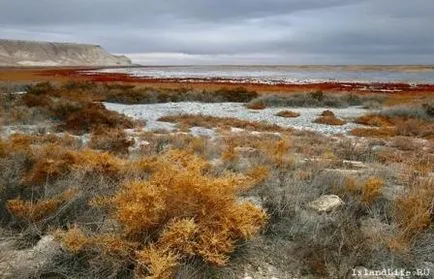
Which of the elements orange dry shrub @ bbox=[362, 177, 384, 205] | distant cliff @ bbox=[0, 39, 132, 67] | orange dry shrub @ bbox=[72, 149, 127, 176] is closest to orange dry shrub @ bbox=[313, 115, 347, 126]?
orange dry shrub @ bbox=[362, 177, 384, 205]

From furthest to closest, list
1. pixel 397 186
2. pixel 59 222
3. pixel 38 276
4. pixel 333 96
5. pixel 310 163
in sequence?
pixel 333 96
pixel 310 163
pixel 397 186
pixel 59 222
pixel 38 276

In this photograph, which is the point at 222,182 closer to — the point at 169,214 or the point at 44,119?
the point at 169,214

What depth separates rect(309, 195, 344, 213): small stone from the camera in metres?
5.68

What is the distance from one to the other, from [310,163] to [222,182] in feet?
12.3

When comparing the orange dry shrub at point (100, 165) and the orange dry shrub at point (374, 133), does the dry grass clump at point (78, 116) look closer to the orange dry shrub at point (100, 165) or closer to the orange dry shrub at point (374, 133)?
the orange dry shrub at point (100, 165)

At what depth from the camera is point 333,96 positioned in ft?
92.7

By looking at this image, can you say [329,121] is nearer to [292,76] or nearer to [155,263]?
[155,263]

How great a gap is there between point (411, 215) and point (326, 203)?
107 cm

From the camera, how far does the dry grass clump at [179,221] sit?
13.3 ft

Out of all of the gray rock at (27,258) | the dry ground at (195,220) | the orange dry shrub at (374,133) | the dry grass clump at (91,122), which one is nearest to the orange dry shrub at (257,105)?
the orange dry shrub at (374,133)

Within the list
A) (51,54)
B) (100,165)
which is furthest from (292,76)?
(51,54)

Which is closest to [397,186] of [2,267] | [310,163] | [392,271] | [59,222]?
[310,163]

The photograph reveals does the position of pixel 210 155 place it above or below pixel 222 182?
below

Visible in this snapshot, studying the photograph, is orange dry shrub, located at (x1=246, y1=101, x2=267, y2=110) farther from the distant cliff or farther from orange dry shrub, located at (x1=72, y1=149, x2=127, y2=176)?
A: the distant cliff
